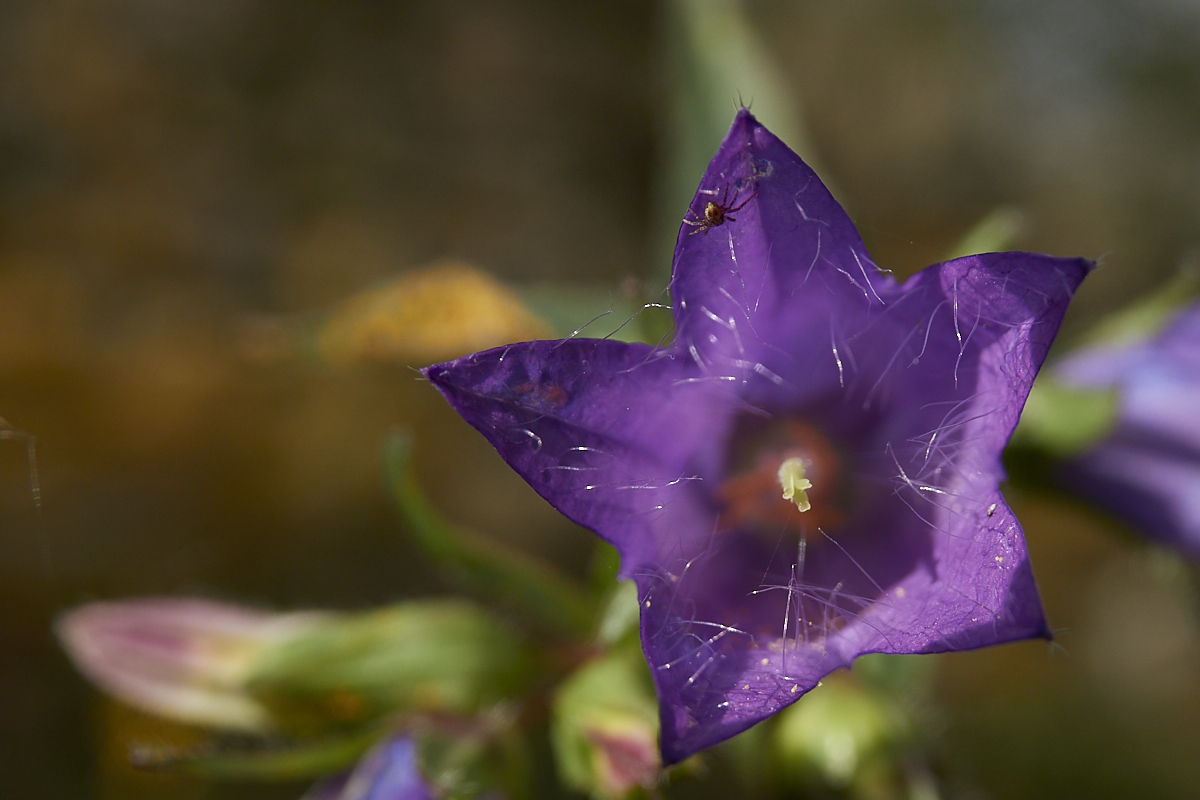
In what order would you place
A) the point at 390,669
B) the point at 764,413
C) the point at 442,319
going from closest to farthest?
1. the point at 764,413
2. the point at 390,669
3. the point at 442,319

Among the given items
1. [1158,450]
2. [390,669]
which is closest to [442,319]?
[390,669]

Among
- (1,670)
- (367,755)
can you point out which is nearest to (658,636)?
(367,755)

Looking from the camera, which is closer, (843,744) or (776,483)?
(776,483)

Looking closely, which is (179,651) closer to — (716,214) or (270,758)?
(270,758)

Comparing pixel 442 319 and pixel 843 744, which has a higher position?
pixel 442 319

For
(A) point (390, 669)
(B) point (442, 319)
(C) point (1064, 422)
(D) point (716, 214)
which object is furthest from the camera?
(B) point (442, 319)

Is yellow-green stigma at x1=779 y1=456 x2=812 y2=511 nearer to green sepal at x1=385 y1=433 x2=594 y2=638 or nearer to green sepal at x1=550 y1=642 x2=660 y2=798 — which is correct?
green sepal at x1=550 y1=642 x2=660 y2=798

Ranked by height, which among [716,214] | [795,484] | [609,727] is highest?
[716,214]
